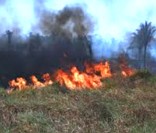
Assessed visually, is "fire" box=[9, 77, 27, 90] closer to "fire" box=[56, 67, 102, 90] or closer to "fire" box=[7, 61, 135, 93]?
"fire" box=[7, 61, 135, 93]

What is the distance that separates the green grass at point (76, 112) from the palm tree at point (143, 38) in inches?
344

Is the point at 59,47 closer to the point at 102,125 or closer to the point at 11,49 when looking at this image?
the point at 11,49

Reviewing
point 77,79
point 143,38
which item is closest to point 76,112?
point 77,79

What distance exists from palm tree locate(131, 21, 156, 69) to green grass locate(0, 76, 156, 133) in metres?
8.73

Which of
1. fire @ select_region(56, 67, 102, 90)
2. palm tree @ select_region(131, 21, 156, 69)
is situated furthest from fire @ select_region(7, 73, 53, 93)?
palm tree @ select_region(131, 21, 156, 69)

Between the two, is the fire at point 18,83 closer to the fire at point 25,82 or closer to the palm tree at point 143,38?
the fire at point 25,82

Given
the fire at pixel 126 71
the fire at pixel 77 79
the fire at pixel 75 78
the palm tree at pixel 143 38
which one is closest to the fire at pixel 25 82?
the fire at pixel 75 78

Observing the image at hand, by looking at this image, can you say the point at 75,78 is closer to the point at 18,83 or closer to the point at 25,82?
the point at 25,82

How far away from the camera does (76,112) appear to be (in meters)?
10.8

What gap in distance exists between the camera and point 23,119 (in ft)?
32.6

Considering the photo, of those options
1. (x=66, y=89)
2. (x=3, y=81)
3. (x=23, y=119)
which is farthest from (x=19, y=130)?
(x=3, y=81)

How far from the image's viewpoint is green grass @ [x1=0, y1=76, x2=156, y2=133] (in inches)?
389

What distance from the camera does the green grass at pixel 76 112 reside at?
988 centimetres

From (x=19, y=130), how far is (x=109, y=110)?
250 cm
